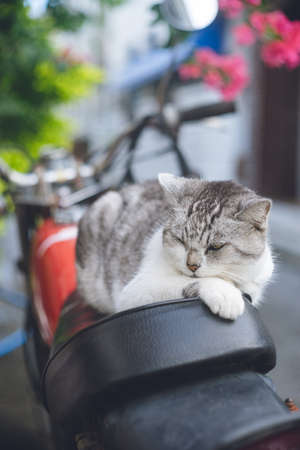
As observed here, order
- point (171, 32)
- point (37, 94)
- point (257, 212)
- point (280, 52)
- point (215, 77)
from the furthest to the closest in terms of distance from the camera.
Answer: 1. point (37, 94)
2. point (215, 77)
3. point (171, 32)
4. point (280, 52)
5. point (257, 212)

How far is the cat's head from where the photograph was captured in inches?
38.7

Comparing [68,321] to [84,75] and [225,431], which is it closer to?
[225,431]

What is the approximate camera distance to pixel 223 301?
724mm

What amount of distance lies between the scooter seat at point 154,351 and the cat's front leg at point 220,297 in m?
0.01

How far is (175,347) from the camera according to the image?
67 centimetres

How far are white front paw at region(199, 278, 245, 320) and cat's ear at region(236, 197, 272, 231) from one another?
0.21 m

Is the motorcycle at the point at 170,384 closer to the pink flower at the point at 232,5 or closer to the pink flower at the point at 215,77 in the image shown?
the pink flower at the point at 232,5

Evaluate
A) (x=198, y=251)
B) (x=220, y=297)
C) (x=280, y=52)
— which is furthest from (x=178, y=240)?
(x=280, y=52)

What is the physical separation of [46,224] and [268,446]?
4.54ft

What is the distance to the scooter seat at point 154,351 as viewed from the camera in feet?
2.15

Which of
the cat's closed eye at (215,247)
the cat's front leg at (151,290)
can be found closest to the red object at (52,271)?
the cat's front leg at (151,290)

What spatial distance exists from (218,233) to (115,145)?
837 millimetres

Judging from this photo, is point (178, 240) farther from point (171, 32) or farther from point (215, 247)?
Result: point (171, 32)

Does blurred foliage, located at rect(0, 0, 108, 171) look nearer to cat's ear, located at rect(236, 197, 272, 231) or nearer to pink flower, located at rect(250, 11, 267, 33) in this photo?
pink flower, located at rect(250, 11, 267, 33)
